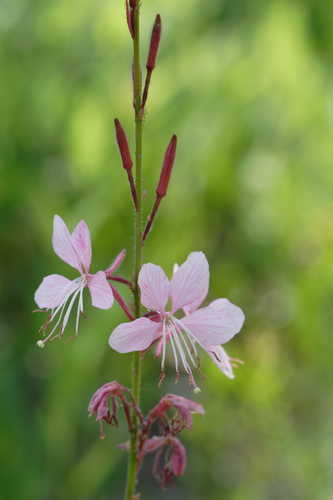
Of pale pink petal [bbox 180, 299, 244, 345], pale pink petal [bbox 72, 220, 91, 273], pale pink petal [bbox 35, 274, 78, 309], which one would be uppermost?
pale pink petal [bbox 72, 220, 91, 273]

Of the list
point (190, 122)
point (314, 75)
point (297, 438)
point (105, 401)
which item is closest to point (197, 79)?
point (190, 122)

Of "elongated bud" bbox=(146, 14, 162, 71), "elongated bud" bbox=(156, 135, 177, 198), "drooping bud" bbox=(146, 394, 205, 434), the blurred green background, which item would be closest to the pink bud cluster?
"drooping bud" bbox=(146, 394, 205, 434)

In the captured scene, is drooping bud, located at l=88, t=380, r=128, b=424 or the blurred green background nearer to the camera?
drooping bud, located at l=88, t=380, r=128, b=424

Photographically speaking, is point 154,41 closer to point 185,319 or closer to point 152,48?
point 152,48

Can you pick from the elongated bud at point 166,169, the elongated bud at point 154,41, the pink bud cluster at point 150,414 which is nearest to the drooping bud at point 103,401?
the pink bud cluster at point 150,414

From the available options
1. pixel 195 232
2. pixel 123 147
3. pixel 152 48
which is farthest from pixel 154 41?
pixel 195 232

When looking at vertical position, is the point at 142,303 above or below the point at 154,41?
below

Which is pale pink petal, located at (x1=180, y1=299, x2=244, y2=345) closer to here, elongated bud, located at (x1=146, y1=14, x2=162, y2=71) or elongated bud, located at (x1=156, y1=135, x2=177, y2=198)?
elongated bud, located at (x1=156, y1=135, x2=177, y2=198)

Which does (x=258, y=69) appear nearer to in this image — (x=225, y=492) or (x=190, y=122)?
(x=190, y=122)
